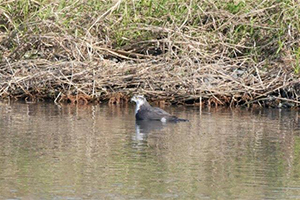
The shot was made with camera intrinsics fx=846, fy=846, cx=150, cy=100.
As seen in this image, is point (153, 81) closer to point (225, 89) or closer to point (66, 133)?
point (225, 89)

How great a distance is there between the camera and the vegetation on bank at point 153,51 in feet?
42.1

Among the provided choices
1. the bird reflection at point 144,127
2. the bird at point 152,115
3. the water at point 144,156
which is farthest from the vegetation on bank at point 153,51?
the bird reflection at point 144,127

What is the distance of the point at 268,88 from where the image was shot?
12.9m

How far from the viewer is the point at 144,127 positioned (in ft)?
33.0

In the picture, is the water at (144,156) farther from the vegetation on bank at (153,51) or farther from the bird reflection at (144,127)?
the vegetation on bank at (153,51)

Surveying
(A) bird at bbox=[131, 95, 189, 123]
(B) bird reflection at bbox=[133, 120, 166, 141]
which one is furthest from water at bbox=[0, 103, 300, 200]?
(A) bird at bbox=[131, 95, 189, 123]

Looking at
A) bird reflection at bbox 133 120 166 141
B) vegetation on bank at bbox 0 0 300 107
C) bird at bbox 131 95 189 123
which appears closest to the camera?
bird reflection at bbox 133 120 166 141

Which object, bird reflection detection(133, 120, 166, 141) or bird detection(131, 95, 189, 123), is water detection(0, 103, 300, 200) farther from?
bird detection(131, 95, 189, 123)

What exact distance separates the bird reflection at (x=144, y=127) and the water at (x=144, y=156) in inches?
0.5

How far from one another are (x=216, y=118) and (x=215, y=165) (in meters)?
3.69

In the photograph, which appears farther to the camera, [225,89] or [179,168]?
[225,89]

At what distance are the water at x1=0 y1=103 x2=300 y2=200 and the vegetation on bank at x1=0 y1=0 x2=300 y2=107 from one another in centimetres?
132

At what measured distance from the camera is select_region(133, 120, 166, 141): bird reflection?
9.14 meters

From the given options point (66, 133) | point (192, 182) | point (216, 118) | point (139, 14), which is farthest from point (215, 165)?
point (139, 14)
